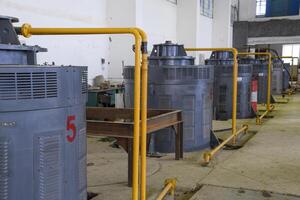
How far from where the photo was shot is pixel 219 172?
14.0 feet

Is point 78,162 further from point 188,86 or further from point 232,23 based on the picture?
point 232,23

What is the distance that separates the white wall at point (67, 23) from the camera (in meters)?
6.58

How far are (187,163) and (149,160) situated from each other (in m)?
0.48

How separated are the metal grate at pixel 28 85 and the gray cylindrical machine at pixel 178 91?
3.07 m

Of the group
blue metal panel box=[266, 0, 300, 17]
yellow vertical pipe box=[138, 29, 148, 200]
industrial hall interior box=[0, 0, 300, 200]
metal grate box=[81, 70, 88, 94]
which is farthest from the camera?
blue metal panel box=[266, 0, 300, 17]

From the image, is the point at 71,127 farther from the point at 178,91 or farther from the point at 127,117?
the point at 178,91

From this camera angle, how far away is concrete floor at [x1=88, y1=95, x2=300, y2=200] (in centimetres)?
363

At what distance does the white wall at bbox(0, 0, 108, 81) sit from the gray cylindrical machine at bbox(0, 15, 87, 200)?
4.42m

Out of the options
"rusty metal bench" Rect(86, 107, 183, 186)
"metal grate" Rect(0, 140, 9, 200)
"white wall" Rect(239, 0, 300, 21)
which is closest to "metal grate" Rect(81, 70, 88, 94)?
"metal grate" Rect(0, 140, 9, 200)

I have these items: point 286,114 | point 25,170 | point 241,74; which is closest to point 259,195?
point 25,170

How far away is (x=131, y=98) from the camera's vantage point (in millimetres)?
5422

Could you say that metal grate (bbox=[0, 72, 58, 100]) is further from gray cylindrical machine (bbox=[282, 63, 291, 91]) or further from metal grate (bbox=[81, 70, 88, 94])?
gray cylindrical machine (bbox=[282, 63, 291, 91])

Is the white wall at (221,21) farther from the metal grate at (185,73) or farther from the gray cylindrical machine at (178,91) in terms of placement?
the metal grate at (185,73)

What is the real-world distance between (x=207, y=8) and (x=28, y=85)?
15642 millimetres
